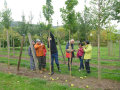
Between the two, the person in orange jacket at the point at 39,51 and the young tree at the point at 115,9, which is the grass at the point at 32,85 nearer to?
the person in orange jacket at the point at 39,51

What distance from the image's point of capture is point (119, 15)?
624 cm

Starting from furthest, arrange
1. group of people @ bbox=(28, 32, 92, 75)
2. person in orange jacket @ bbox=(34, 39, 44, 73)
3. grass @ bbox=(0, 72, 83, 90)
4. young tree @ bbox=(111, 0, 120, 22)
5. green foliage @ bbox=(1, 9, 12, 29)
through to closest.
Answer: green foliage @ bbox=(1, 9, 12, 29) → person in orange jacket @ bbox=(34, 39, 44, 73) → group of people @ bbox=(28, 32, 92, 75) → young tree @ bbox=(111, 0, 120, 22) → grass @ bbox=(0, 72, 83, 90)

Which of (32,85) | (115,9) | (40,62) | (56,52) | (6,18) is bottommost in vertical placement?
(32,85)

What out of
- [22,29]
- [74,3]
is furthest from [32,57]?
[22,29]

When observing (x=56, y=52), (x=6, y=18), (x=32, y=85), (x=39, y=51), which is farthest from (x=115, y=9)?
(x=6, y=18)

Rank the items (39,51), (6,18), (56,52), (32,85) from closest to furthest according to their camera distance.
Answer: (32,85) → (56,52) → (39,51) → (6,18)

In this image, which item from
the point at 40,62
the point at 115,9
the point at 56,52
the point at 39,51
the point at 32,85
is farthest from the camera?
the point at 40,62

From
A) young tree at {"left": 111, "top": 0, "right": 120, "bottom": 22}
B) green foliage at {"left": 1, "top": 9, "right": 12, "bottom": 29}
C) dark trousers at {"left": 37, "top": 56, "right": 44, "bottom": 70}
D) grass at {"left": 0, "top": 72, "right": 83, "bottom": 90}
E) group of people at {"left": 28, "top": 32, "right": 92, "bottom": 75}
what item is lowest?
grass at {"left": 0, "top": 72, "right": 83, "bottom": 90}

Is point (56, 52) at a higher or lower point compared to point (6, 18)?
lower

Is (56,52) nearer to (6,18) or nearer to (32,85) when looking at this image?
(32,85)

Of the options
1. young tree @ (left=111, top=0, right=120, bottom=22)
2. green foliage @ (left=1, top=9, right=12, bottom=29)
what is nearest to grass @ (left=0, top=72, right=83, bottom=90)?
young tree @ (left=111, top=0, right=120, bottom=22)

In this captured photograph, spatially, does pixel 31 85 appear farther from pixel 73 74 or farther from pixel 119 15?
pixel 119 15

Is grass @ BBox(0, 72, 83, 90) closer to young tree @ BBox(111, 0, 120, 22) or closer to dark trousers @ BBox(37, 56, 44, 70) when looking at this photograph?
dark trousers @ BBox(37, 56, 44, 70)

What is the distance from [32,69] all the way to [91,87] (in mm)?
3927
